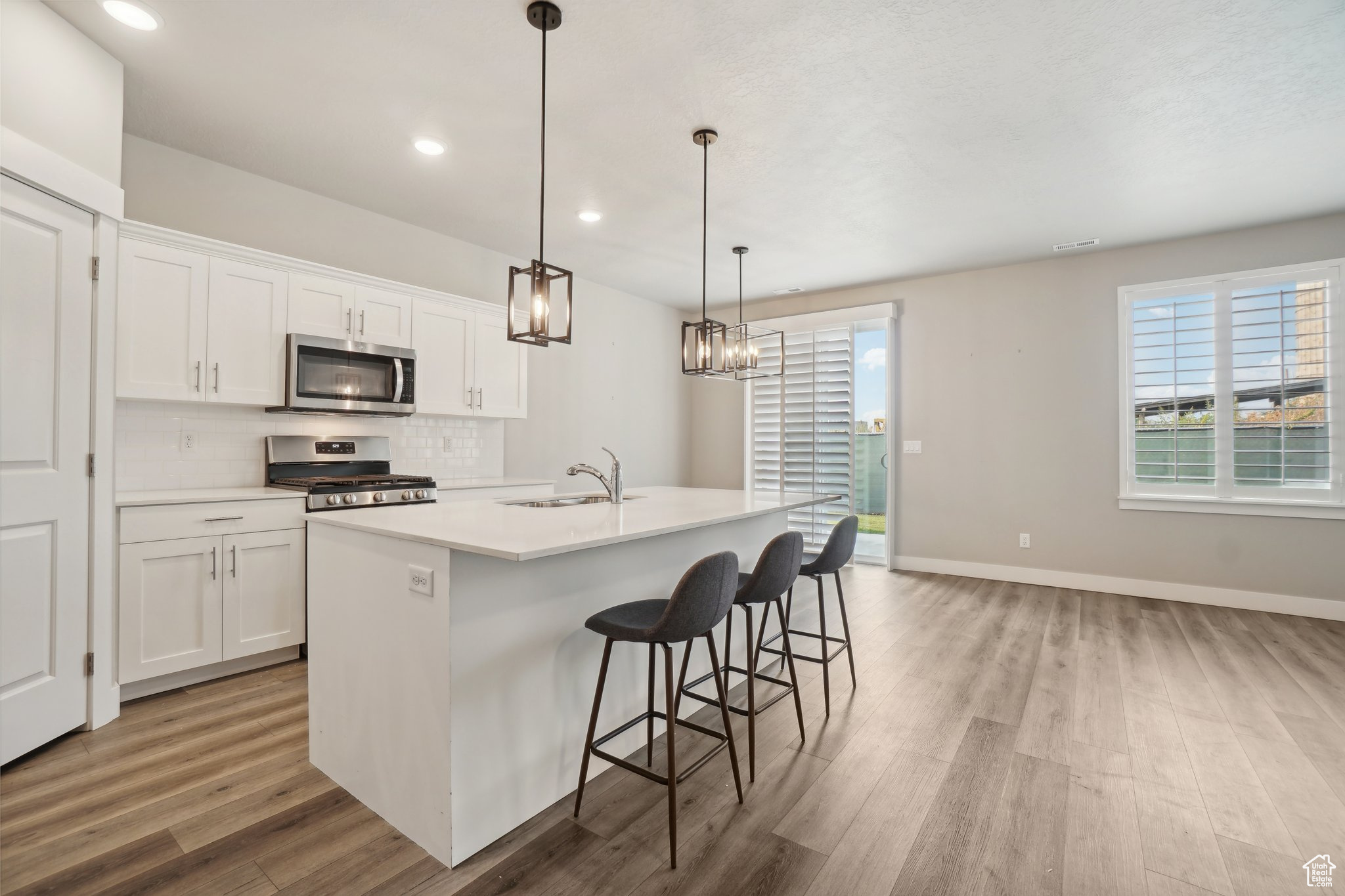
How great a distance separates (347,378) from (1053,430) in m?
5.24

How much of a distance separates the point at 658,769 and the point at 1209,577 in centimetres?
457

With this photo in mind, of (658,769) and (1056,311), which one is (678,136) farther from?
(1056,311)

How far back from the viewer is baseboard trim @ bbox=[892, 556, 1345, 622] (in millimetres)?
4133

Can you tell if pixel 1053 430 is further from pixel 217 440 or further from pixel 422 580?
pixel 217 440

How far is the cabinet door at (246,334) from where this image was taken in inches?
123

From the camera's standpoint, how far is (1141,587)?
15.2ft

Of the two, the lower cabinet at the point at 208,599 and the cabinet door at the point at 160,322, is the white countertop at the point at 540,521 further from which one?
the cabinet door at the point at 160,322

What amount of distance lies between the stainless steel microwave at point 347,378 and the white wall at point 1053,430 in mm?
4117

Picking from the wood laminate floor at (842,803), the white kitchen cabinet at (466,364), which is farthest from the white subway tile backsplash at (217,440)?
the wood laminate floor at (842,803)

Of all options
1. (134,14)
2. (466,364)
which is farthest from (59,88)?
(466,364)

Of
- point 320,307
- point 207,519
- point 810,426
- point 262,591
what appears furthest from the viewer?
point 810,426

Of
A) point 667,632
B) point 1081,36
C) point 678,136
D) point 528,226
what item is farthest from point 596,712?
point 528,226

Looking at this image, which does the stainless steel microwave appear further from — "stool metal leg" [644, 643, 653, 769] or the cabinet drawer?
"stool metal leg" [644, 643, 653, 769]

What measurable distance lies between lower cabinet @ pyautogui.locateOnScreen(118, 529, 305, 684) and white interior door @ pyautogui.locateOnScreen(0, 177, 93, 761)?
0.80 feet
